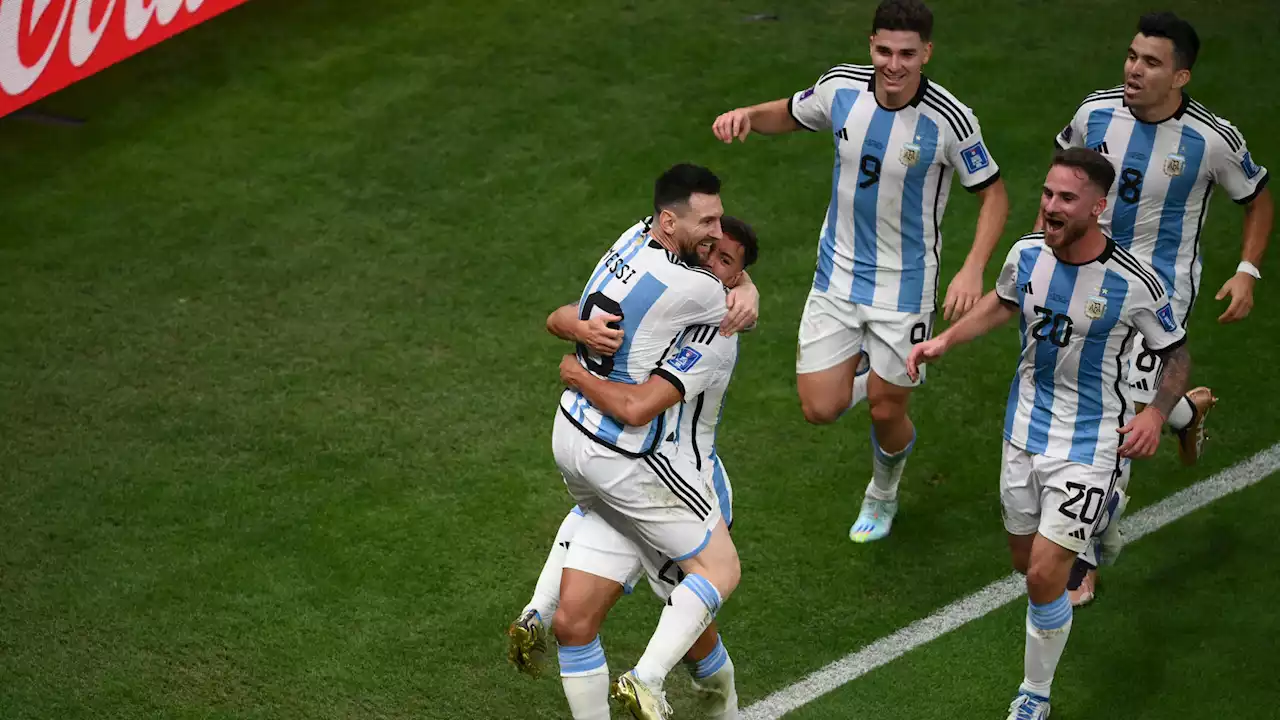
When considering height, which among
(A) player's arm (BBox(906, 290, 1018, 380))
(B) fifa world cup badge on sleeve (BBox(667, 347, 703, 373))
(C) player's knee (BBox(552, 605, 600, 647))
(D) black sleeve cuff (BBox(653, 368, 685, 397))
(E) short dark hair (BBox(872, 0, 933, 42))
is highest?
(E) short dark hair (BBox(872, 0, 933, 42))

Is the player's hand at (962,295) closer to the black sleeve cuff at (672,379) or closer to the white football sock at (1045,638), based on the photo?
the white football sock at (1045,638)

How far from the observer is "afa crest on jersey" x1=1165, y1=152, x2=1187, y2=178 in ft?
18.6

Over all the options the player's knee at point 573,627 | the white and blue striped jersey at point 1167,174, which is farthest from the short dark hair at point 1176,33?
the player's knee at point 573,627

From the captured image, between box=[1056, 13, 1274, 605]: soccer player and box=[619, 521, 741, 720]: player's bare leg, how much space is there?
170cm

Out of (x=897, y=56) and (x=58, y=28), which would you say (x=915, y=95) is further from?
(x=58, y=28)

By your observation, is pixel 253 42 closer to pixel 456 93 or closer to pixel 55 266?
pixel 456 93

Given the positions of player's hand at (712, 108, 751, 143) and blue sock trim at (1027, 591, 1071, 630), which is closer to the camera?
blue sock trim at (1027, 591, 1071, 630)

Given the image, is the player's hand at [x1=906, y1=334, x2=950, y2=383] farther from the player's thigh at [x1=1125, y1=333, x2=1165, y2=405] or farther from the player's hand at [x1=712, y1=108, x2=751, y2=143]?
the player's hand at [x1=712, y1=108, x2=751, y2=143]

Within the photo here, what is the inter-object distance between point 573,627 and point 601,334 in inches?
37.0

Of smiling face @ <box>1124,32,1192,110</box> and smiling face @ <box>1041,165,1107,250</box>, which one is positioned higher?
smiling face @ <box>1124,32,1192,110</box>

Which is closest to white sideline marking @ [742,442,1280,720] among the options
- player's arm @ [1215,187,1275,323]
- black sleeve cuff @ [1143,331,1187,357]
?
player's arm @ [1215,187,1275,323]

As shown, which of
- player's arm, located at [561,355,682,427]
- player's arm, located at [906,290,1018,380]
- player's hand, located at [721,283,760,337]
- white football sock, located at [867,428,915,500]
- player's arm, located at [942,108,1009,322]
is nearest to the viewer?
player's arm, located at [561,355,682,427]

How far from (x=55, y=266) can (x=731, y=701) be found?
502 centimetres

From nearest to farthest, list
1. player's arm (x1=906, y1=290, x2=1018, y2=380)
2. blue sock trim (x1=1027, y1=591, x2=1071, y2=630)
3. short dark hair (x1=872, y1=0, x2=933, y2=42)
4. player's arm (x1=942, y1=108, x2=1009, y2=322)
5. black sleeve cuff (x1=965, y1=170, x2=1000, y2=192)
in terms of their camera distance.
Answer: blue sock trim (x1=1027, y1=591, x2=1071, y2=630), player's arm (x1=906, y1=290, x2=1018, y2=380), short dark hair (x1=872, y1=0, x2=933, y2=42), player's arm (x1=942, y1=108, x2=1009, y2=322), black sleeve cuff (x1=965, y1=170, x2=1000, y2=192)
